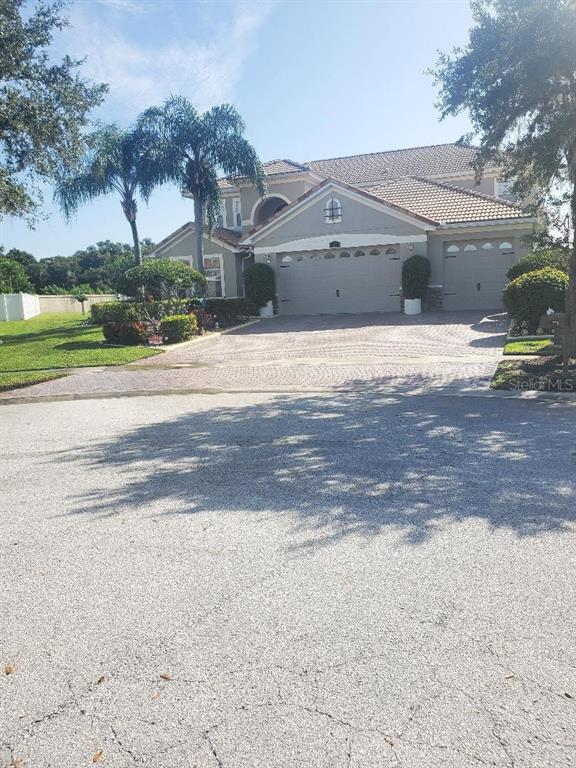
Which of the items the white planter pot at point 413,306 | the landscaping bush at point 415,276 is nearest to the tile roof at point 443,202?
the landscaping bush at point 415,276

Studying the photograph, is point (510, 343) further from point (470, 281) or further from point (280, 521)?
point (280, 521)

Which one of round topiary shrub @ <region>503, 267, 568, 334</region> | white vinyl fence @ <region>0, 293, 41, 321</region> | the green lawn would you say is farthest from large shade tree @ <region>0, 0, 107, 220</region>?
white vinyl fence @ <region>0, 293, 41, 321</region>

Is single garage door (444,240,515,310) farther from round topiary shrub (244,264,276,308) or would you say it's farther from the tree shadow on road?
the tree shadow on road

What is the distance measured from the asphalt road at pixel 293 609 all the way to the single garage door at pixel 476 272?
58.9ft

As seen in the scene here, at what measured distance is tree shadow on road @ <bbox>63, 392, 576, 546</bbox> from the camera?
4664 mm

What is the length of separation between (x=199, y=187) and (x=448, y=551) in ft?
80.9

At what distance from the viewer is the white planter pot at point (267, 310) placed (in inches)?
1006

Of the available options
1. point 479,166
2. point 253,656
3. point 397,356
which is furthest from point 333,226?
point 253,656

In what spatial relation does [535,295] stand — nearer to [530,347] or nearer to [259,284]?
[530,347]

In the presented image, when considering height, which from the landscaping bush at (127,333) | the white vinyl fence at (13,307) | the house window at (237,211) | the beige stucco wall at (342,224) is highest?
the house window at (237,211)

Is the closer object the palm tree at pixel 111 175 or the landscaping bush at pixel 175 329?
the landscaping bush at pixel 175 329

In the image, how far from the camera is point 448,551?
3.97 m

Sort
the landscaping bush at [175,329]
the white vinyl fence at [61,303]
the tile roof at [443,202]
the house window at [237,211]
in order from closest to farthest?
1. the landscaping bush at [175,329]
2. the tile roof at [443,202]
3. the house window at [237,211]
4. the white vinyl fence at [61,303]

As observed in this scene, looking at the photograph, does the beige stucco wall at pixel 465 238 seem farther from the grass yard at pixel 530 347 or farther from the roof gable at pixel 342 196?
the grass yard at pixel 530 347
